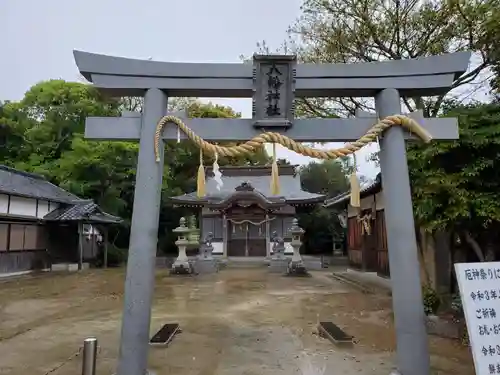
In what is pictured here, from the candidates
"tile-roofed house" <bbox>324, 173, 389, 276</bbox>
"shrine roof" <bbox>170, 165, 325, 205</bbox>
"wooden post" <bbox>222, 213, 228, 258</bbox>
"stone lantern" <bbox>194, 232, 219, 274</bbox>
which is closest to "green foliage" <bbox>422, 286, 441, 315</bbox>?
"tile-roofed house" <bbox>324, 173, 389, 276</bbox>

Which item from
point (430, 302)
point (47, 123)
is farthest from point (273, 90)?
point (47, 123)

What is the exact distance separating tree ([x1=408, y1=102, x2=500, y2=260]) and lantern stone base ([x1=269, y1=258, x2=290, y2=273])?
13.4 meters

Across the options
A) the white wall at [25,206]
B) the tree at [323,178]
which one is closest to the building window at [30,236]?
the white wall at [25,206]

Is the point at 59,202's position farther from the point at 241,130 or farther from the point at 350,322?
the point at 241,130

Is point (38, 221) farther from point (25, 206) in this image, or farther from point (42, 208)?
point (42, 208)

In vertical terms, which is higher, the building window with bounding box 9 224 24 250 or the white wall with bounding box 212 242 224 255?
the building window with bounding box 9 224 24 250

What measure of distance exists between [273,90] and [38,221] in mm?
18545

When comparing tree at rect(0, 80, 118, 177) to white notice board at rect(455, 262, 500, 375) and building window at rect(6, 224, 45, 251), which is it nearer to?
building window at rect(6, 224, 45, 251)

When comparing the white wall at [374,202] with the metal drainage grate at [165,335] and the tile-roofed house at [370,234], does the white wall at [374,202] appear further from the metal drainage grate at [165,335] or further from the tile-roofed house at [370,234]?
the metal drainage grate at [165,335]

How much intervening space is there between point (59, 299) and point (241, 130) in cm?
879

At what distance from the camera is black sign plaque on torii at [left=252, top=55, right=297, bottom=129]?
4.37 meters

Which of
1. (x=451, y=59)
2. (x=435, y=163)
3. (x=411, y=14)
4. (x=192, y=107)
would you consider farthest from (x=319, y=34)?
(x=192, y=107)

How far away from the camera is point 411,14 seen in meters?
10.1

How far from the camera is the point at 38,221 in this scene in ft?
63.8
